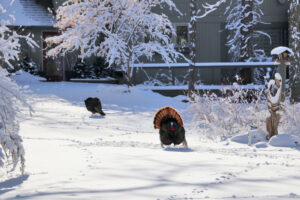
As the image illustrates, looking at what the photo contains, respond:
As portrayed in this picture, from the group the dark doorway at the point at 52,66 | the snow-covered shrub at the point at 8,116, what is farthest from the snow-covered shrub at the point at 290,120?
the dark doorway at the point at 52,66

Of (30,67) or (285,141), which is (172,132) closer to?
(285,141)

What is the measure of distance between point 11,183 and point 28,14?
22.1 m

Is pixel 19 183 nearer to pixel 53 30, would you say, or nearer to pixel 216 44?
pixel 216 44

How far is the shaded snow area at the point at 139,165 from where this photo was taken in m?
4.88

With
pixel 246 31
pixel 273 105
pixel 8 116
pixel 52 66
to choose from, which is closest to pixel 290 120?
pixel 273 105

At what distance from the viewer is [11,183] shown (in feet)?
18.5

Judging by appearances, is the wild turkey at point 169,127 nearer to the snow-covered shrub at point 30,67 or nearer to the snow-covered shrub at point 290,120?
the snow-covered shrub at point 290,120

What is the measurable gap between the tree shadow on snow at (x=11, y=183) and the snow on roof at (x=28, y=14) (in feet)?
66.7

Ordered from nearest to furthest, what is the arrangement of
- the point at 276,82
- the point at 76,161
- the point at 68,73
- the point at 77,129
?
the point at 76,161 → the point at 276,82 → the point at 77,129 → the point at 68,73

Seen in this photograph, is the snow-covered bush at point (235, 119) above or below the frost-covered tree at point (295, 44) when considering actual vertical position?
below

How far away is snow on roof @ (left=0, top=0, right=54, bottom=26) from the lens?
2572 centimetres

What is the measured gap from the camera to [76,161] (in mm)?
6855

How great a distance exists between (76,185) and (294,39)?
10284 mm

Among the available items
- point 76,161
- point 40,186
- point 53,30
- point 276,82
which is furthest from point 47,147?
point 53,30
